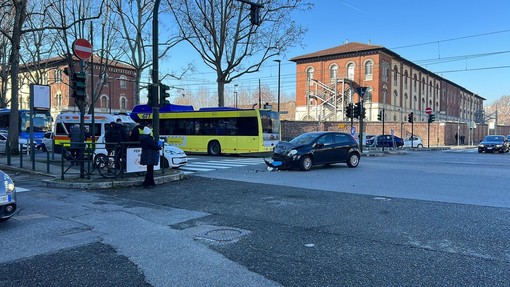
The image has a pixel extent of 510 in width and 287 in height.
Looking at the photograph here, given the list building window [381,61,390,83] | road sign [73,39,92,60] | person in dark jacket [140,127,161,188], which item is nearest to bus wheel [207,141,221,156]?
road sign [73,39,92,60]

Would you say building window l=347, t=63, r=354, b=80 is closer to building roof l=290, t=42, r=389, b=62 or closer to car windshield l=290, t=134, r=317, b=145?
building roof l=290, t=42, r=389, b=62

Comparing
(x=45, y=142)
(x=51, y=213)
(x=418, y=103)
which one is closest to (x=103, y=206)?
(x=51, y=213)

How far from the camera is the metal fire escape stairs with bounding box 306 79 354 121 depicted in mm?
60188

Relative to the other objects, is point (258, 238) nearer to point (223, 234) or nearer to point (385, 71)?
point (223, 234)

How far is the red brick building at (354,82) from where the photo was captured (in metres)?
59.0

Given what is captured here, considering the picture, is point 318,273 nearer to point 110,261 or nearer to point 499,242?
point 110,261

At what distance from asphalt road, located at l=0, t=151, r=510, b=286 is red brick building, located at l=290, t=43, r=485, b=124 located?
51382 millimetres

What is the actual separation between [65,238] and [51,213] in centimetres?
200

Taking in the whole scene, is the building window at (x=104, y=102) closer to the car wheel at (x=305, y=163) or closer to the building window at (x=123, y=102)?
the building window at (x=123, y=102)

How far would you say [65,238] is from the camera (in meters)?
5.64

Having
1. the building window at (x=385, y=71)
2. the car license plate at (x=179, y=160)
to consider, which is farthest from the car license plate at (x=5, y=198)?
the building window at (x=385, y=71)

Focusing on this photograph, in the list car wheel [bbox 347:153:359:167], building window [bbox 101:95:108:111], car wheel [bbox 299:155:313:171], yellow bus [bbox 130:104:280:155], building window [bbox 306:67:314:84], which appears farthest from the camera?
building window [bbox 101:95:108:111]

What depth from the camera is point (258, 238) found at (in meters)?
5.61

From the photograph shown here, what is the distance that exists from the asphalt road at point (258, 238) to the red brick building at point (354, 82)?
169ft
